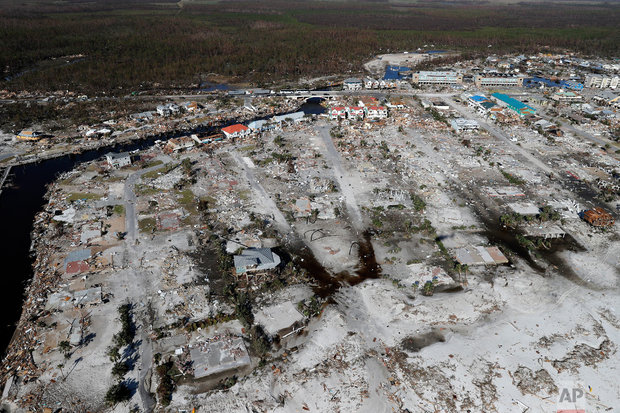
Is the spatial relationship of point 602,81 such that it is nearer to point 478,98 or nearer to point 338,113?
point 478,98

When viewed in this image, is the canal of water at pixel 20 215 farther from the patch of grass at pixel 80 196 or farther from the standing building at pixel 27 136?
the standing building at pixel 27 136

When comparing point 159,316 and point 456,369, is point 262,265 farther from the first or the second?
point 456,369

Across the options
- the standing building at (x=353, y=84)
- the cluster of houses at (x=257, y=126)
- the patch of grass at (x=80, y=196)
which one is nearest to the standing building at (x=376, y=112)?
the cluster of houses at (x=257, y=126)

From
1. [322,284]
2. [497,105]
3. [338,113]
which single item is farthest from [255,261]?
[497,105]

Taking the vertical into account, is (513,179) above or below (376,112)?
below

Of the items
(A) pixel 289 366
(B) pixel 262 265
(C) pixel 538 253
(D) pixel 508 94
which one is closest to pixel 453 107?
(D) pixel 508 94

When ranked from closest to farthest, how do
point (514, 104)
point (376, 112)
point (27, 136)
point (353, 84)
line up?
point (27, 136)
point (376, 112)
point (514, 104)
point (353, 84)

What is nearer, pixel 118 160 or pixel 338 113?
pixel 118 160
